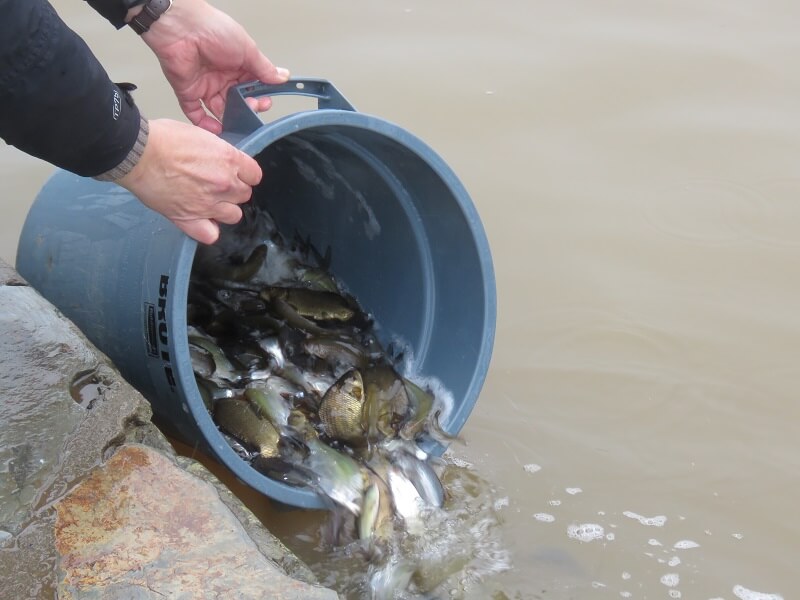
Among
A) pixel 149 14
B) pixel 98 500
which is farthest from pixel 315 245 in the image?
pixel 98 500

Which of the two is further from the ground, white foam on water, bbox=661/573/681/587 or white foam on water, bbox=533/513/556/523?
white foam on water, bbox=533/513/556/523

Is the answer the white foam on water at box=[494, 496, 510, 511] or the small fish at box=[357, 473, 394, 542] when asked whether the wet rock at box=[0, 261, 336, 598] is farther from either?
the white foam on water at box=[494, 496, 510, 511]

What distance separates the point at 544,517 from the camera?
307 cm

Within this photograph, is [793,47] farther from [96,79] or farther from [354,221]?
[96,79]

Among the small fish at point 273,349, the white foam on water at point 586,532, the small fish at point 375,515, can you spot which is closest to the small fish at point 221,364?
the small fish at point 273,349

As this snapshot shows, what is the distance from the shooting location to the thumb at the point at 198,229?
8.23 feet

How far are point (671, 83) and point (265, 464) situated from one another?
3.35 meters

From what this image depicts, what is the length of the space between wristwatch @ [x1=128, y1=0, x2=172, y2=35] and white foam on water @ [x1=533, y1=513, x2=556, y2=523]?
1.92m

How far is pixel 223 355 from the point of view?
3.19 metres

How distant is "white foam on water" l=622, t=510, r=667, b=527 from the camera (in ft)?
9.99

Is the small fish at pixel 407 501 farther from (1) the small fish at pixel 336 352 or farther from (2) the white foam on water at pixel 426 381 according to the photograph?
(1) the small fish at pixel 336 352

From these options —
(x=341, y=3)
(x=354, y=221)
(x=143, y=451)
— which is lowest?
(x=143, y=451)

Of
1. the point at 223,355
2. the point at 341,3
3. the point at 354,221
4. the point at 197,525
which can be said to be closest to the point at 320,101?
the point at 354,221

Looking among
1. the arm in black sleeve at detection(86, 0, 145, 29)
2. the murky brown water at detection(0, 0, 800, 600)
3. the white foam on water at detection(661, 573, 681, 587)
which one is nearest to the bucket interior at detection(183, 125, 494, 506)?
the murky brown water at detection(0, 0, 800, 600)
